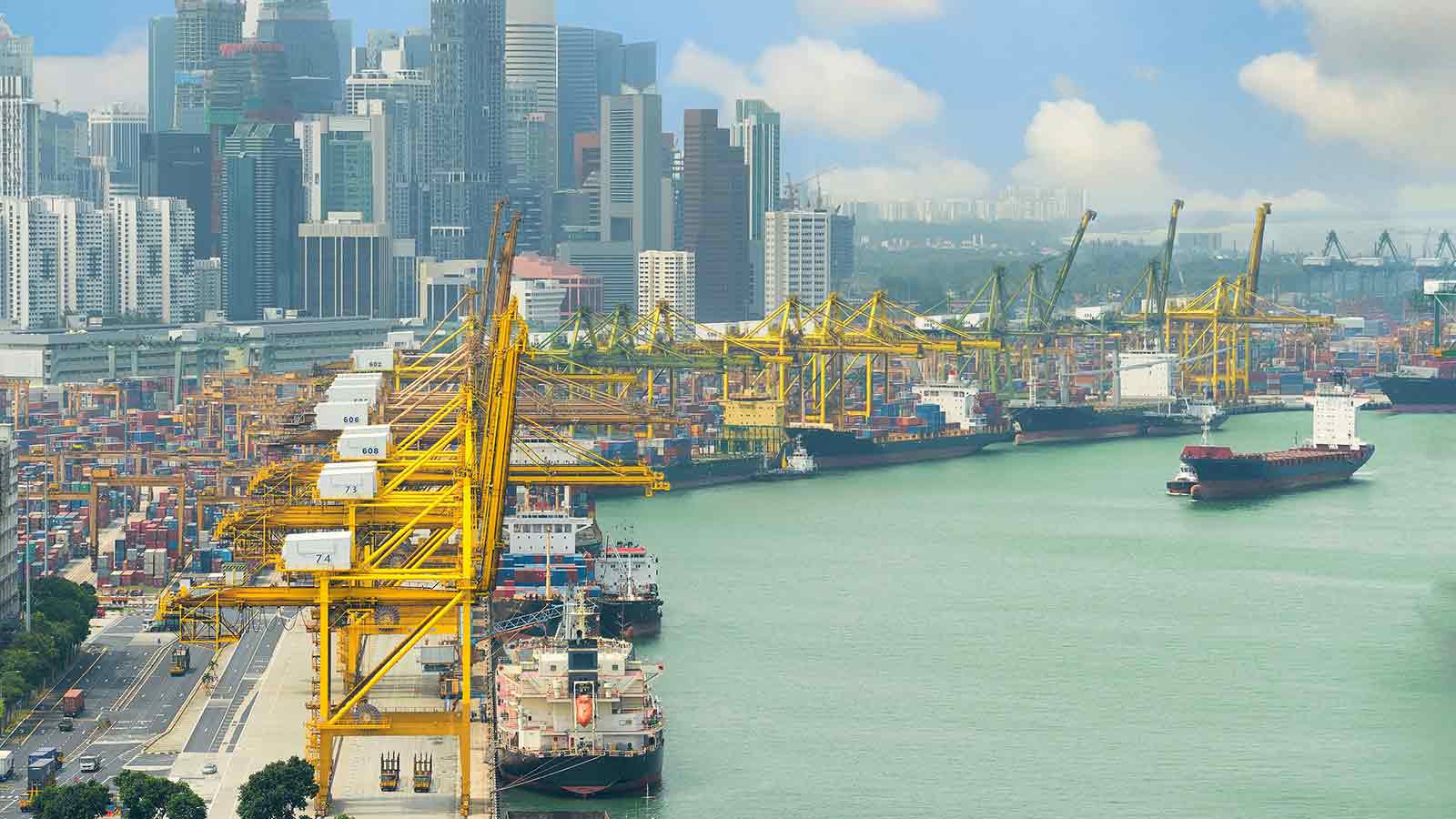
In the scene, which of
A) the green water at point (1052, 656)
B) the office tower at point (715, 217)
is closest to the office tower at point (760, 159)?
the office tower at point (715, 217)

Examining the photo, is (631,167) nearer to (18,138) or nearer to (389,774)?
(18,138)

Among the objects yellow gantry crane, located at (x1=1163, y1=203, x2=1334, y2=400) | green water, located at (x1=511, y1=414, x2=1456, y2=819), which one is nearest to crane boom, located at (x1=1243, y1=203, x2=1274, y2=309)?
yellow gantry crane, located at (x1=1163, y1=203, x2=1334, y2=400)

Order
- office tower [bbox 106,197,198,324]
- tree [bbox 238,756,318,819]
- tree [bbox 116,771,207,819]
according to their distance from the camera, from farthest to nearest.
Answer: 1. office tower [bbox 106,197,198,324]
2. tree [bbox 238,756,318,819]
3. tree [bbox 116,771,207,819]

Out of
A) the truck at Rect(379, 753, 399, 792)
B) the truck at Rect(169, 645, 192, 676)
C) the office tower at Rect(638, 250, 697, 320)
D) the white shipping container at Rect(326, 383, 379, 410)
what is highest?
the office tower at Rect(638, 250, 697, 320)

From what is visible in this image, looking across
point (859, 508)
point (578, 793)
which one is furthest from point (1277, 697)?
point (859, 508)

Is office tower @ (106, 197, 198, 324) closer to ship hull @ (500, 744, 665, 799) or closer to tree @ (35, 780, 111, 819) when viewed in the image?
ship hull @ (500, 744, 665, 799)

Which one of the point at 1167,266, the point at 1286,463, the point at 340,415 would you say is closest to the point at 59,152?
the point at 1167,266

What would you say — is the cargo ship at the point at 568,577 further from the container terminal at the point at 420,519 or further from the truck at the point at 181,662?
the truck at the point at 181,662
